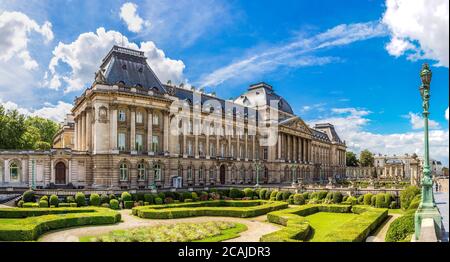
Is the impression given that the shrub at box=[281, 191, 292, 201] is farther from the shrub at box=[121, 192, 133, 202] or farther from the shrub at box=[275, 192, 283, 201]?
the shrub at box=[121, 192, 133, 202]

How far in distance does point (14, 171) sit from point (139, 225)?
25.3 meters

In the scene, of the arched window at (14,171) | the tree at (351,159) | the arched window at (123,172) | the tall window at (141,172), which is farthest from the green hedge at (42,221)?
the tree at (351,159)

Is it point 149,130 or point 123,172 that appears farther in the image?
point 149,130

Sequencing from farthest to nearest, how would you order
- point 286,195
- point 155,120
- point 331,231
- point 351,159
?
point 351,159 → point 155,120 → point 286,195 → point 331,231

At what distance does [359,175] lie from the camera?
5172 inches

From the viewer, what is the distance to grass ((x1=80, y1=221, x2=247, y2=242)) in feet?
65.5

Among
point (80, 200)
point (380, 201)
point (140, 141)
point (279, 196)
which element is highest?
point (140, 141)

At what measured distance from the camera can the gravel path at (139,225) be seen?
21095mm

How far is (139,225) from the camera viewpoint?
25500 millimetres

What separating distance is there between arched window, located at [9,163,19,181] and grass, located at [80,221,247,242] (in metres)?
26.3

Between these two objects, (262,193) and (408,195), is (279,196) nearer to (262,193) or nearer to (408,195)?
(262,193)

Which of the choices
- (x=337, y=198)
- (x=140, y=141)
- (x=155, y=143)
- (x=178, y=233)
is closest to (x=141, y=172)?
(x=140, y=141)

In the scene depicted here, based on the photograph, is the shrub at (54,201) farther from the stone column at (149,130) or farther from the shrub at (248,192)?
the shrub at (248,192)
